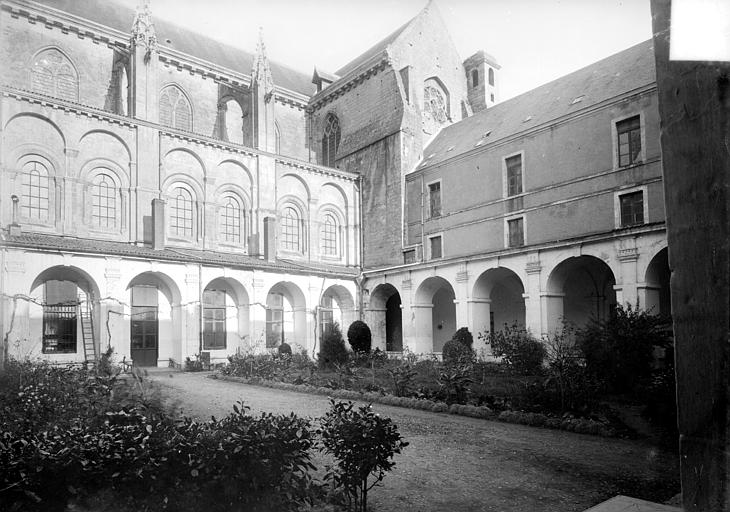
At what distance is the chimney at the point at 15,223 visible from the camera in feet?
61.3

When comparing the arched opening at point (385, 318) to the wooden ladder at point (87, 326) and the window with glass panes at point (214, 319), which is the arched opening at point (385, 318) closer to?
the window with glass panes at point (214, 319)

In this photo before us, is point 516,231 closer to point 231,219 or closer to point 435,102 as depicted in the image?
point 435,102

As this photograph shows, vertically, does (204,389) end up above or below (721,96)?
below

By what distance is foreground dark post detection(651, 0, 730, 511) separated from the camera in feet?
5.86

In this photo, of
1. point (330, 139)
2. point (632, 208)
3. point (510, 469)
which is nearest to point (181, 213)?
point (330, 139)

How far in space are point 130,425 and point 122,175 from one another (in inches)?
864

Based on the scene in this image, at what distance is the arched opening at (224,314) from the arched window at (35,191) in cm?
729

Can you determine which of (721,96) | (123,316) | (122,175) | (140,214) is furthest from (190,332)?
(721,96)

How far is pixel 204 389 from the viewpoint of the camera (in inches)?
549

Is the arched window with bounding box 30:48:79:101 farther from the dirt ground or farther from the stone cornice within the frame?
the dirt ground

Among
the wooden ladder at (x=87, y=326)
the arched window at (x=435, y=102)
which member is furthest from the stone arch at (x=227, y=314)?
the arched window at (x=435, y=102)

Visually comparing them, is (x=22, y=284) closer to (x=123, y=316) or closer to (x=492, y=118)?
(x=123, y=316)

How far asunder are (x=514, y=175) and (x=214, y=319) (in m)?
15.4

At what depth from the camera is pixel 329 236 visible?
102 feet
